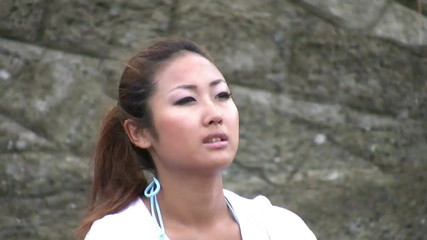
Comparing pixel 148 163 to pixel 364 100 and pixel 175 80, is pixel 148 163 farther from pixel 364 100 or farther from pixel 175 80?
pixel 364 100

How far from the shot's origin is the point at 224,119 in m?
2.46

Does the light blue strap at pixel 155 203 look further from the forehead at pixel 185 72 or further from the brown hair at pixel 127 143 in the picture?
the forehead at pixel 185 72

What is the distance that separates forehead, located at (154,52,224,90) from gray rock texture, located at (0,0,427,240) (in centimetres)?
134

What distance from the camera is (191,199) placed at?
2.54 m

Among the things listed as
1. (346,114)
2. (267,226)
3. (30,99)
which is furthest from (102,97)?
(267,226)

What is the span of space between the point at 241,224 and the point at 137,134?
1.11 feet

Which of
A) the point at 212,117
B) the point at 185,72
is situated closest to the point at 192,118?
the point at 212,117

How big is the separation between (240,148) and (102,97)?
0.55 m

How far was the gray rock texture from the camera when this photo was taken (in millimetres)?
3852

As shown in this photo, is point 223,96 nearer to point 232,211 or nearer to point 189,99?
point 189,99

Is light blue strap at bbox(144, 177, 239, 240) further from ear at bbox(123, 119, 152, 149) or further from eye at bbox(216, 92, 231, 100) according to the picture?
eye at bbox(216, 92, 231, 100)

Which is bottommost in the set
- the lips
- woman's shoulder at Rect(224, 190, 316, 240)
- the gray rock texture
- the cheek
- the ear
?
the gray rock texture

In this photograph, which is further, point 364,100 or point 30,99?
point 364,100

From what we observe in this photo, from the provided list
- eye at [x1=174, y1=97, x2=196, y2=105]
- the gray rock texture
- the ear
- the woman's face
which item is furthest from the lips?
the gray rock texture
